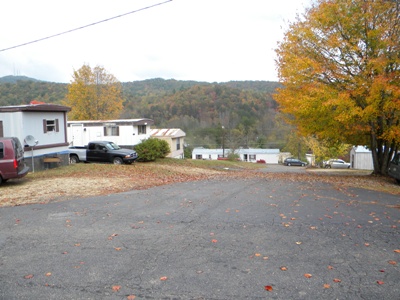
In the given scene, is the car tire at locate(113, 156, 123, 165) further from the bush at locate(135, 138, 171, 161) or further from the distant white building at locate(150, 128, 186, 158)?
the distant white building at locate(150, 128, 186, 158)

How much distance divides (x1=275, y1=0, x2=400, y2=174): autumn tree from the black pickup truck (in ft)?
34.4

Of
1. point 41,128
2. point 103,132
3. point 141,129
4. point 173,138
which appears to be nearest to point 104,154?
point 41,128

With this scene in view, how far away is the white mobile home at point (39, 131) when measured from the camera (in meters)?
16.7

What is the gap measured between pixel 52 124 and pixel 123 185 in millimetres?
8323

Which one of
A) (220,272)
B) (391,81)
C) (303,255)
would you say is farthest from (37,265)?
(391,81)

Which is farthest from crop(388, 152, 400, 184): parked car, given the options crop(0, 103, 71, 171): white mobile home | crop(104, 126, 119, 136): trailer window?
crop(104, 126, 119, 136): trailer window

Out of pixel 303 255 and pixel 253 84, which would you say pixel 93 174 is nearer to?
pixel 303 255

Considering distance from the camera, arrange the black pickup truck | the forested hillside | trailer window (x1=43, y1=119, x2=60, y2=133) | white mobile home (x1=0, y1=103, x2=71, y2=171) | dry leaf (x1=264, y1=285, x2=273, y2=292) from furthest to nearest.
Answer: the forested hillside < the black pickup truck < trailer window (x1=43, y1=119, x2=60, y2=133) < white mobile home (x1=0, y1=103, x2=71, y2=171) < dry leaf (x1=264, y1=285, x2=273, y2=292)

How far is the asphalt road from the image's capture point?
4.09m

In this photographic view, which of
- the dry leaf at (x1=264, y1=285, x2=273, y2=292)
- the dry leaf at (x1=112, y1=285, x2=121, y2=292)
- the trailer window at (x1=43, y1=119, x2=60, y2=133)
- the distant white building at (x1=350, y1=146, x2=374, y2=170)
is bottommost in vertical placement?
the distant white building at (x1=350, y1=146, x2=374, y2=170)

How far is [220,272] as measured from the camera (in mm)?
4523

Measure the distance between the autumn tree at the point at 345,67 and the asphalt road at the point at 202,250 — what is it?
21.4ft

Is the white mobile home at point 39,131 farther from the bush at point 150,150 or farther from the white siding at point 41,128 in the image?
the bush at point 150,150

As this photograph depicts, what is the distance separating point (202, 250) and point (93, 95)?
3802 cm
